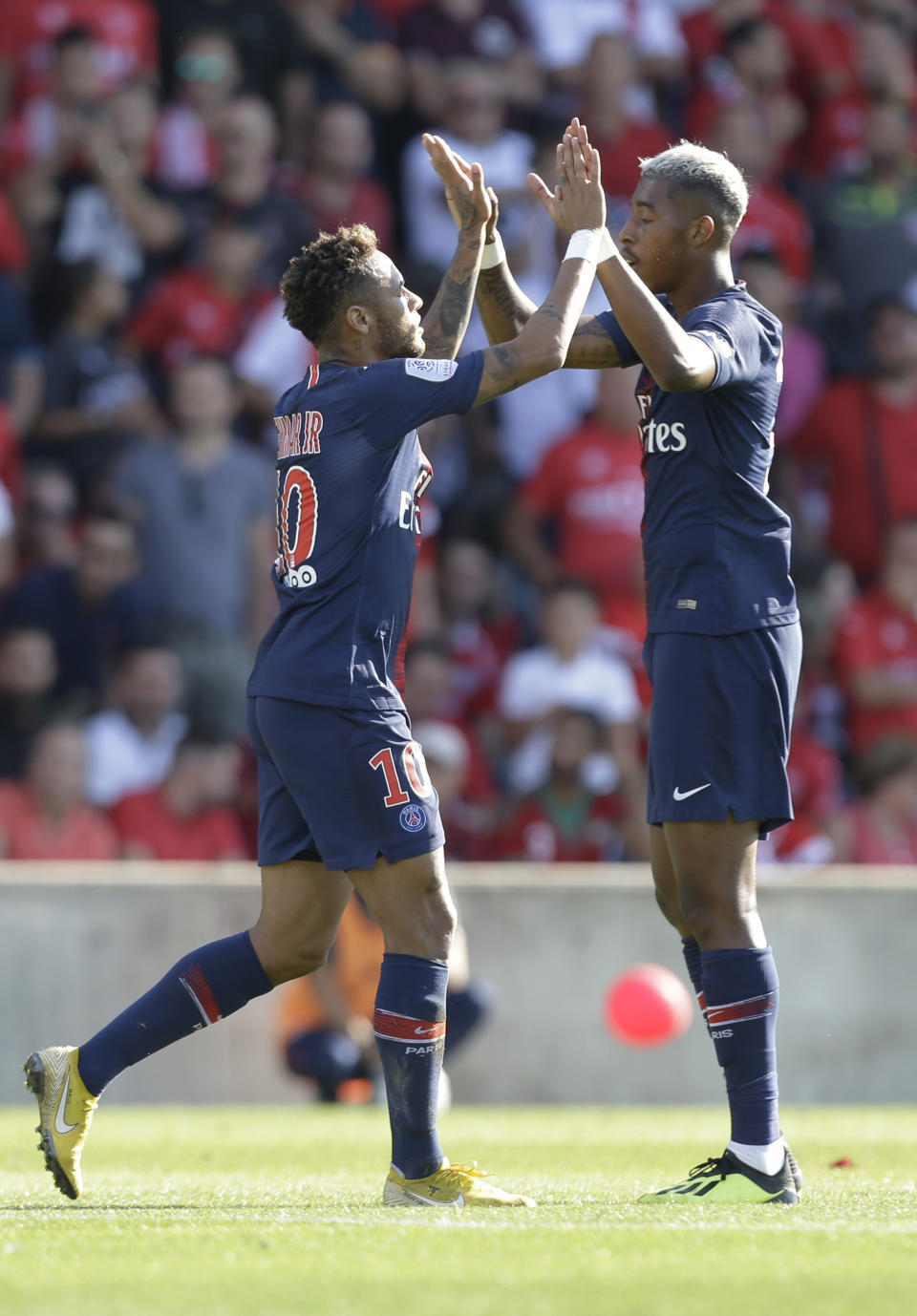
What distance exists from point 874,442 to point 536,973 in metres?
4.24

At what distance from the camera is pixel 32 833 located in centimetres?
979

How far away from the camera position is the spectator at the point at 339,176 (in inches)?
472

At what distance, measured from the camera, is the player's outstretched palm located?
501 centimetres

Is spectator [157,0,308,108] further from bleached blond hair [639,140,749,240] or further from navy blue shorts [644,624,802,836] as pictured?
navy blue shorts [644,624,802,836]

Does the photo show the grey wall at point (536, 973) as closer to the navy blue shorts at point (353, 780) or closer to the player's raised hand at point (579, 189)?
the navy blue shorts at point (353, 780)

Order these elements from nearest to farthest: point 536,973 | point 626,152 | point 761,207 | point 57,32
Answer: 1. point 536,973
2. point 57,32
3. point 626,152
4. point 761,207

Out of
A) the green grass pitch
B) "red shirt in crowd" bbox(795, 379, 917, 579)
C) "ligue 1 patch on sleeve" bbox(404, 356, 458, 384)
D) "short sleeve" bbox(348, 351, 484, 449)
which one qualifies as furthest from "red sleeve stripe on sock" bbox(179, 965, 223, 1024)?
"red shirt in crowd" bbox(795, 379, 917, 579)

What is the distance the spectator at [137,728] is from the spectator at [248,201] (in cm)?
268

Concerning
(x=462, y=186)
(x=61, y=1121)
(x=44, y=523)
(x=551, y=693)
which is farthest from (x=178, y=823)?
(x=462, y=186)

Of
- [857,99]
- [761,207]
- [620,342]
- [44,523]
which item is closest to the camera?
[620,342]

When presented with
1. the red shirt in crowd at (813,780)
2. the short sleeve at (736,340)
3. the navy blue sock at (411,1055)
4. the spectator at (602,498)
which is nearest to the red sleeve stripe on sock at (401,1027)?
the navy blue sock at (411,1055)

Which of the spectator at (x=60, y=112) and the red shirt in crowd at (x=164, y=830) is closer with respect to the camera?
the red shirt in crowd at (x=164, y=830)

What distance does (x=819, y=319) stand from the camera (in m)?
12.7

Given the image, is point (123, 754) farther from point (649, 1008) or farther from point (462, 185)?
point (462, 185)
